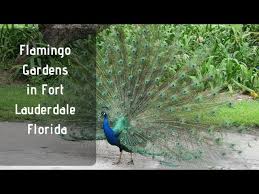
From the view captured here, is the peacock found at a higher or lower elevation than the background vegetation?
lower

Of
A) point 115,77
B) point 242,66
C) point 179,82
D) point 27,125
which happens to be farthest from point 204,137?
point 242,66

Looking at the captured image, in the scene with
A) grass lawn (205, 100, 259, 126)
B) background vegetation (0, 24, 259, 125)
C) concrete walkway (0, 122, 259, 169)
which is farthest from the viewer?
background vegetation (0, 24, 259, 125)

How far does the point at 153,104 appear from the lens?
282 inches

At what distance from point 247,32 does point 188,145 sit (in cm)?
582

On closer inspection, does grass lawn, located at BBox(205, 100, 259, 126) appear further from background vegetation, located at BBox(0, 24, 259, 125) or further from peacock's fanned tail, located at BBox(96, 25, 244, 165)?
peacock's fanned tail, located at BBox(96, 25, 244, 165)

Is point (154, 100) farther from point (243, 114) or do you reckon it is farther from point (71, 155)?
point (243, 114)

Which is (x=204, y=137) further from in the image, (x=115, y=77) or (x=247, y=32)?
(x=247, y=32)

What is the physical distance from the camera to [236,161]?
7.42 m

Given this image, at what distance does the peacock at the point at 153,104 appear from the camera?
696 centimetres

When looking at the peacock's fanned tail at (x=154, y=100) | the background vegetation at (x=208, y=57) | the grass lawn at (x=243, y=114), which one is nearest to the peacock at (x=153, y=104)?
the peacock's fanned tail at (x=154, y=100)

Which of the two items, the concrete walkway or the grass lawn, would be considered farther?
the grass lawn

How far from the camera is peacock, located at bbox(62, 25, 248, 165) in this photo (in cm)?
696

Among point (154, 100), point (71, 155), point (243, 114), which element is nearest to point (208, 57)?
point (243, 114)

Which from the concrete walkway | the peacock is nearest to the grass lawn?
the concrete walkway
